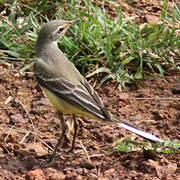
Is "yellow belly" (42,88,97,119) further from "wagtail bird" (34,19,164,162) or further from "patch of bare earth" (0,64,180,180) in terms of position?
"patch of bare earth" (0,64,180,180)

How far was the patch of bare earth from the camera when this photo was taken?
20.1 feet

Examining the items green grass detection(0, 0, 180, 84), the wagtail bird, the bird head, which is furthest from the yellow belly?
green grass detection(0, 0, 180, 84)

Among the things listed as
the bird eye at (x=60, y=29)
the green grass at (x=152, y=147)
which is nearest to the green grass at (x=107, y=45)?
the bird eye at (x=60, y=29)

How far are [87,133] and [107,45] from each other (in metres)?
1.75

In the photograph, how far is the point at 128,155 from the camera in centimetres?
639

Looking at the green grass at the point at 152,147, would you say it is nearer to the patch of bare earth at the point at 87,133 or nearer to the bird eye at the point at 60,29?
the patch of bare earth at the point at 87,133

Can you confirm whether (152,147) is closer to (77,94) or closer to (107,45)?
(77,94)

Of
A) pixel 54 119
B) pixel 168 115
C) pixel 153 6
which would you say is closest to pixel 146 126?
pixel 168 115

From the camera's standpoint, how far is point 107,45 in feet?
26.8

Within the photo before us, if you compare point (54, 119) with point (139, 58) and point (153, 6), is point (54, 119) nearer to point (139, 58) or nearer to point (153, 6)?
point (139, 58)

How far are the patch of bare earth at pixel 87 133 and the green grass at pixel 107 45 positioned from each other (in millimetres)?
264

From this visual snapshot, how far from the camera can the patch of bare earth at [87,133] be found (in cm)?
612

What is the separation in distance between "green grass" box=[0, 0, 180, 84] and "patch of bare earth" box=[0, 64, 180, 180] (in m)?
0.26

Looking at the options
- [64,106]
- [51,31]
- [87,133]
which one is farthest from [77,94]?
[51,31]
